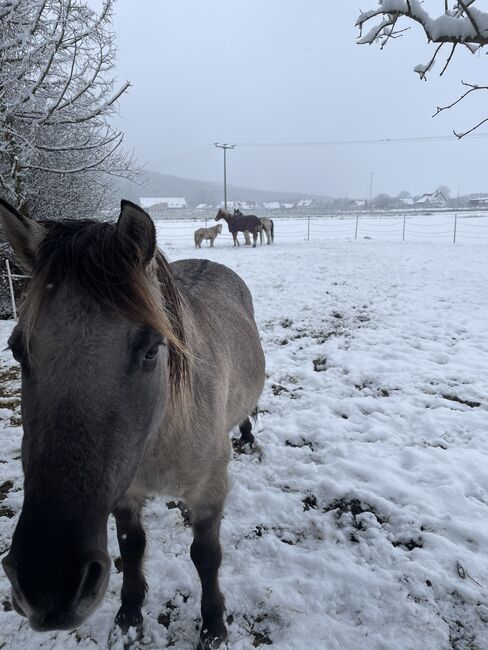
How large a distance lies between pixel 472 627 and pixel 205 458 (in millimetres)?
1852

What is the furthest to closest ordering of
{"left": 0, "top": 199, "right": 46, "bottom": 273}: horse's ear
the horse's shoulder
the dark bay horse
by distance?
the dark bay horse < the horse's shoulder < {"left": 0, "top": 199, "right": 46, "bottom": 273}: horse's ear

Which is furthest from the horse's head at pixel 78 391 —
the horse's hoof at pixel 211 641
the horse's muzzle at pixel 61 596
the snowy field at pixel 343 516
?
the snowy field at pixel 343 516

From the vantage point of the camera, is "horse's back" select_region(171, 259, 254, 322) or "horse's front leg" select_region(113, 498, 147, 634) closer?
"horse's front leg" select_region(113, 498, 147, 634)

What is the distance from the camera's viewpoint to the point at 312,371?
18.0ft

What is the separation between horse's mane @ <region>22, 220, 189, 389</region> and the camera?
131 cm

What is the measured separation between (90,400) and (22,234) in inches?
30.5

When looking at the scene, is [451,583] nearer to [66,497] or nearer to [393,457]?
[393,457]

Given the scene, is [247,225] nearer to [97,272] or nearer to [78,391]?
[97,272]

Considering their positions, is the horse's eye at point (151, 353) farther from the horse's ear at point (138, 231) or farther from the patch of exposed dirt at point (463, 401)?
the patch of exposed dirt at point (463, 401)

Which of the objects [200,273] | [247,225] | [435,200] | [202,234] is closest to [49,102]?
[200,273]

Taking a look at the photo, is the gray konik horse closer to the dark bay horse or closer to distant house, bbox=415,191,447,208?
the dark bay horse

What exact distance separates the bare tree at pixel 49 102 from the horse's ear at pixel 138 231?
5464 mm

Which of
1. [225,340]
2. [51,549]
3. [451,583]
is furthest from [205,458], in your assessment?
[451,583]

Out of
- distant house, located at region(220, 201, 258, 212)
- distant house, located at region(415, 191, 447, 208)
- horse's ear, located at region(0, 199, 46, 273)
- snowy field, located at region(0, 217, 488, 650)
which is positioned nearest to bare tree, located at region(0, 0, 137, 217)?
snowy field, located at region(0, 217, 488, 650)
